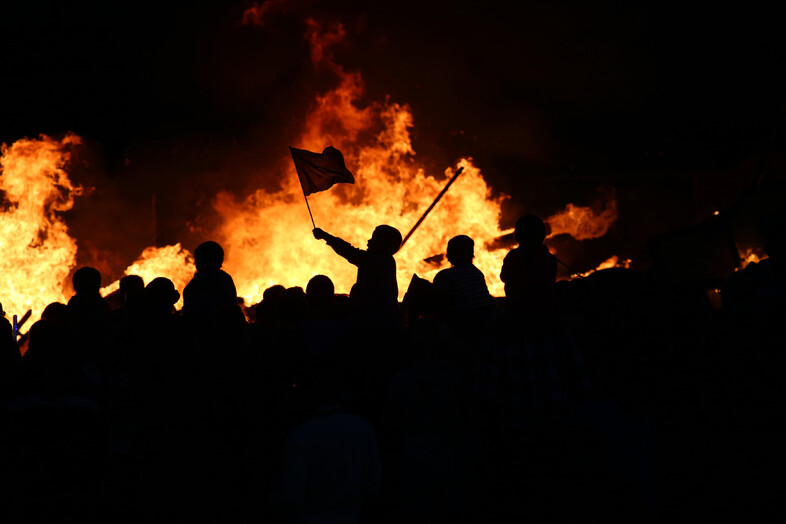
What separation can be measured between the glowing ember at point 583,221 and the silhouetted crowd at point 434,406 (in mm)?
9696

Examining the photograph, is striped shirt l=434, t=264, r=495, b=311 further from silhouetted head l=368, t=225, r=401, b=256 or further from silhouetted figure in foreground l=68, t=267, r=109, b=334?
silhouetted figure in foreground l=68, t=267, r=109, b=334

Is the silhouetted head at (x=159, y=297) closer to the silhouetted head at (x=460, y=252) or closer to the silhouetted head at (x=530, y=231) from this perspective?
the silhouetted head at (x=460, y=252)

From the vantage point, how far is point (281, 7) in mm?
13750

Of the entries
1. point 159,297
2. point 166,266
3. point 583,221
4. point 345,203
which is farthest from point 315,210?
point 159,297

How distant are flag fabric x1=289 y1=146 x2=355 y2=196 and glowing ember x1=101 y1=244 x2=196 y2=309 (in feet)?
22.2

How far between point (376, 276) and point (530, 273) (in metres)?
1.39

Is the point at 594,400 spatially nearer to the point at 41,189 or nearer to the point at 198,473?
the point at 198,473

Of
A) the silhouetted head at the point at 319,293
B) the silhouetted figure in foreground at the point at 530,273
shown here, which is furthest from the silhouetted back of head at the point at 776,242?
the silhouetted head at the point at 319,293

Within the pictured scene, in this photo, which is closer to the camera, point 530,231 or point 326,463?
point 326,463

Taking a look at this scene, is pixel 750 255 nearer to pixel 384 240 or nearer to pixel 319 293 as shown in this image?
pixel 384 240

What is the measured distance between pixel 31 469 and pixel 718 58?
12.8 m

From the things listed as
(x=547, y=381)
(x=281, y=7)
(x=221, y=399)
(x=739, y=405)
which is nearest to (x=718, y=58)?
(x=281, y=7)

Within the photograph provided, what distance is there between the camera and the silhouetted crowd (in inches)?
143

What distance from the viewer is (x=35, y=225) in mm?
13328
